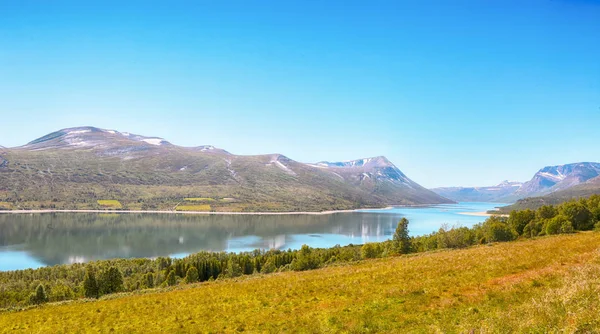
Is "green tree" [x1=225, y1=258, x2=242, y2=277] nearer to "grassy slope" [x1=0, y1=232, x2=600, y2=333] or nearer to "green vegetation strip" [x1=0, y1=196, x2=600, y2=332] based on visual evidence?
"green vegetation strip" [x1=0, y1=196, x2=600, y2=332]

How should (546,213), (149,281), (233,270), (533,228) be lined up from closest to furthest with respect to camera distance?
(533,228), (546,213), (149,281), (233,270)

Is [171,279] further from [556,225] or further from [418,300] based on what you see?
[556,225]

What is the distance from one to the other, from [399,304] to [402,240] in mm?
68175

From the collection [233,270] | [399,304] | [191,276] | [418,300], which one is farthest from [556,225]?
[191,276]

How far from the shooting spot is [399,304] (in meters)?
17.8

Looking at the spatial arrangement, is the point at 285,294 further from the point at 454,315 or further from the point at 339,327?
the point at 454,315

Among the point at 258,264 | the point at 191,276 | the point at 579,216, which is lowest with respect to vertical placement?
the point at 258,264

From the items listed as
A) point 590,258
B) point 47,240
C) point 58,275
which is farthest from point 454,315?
point 47,240

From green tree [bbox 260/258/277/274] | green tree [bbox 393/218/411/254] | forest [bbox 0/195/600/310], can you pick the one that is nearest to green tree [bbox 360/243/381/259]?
forest [bbox 0/195/600/310]

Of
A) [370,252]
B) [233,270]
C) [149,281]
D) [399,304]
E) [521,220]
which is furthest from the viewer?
[233,270]

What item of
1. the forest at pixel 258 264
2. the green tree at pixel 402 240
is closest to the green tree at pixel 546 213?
the forest at pixel 258 264

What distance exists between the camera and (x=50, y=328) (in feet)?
76.9

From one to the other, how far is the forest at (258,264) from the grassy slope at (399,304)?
3896cm

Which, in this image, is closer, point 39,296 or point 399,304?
point 399,304
